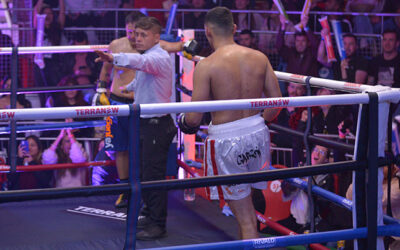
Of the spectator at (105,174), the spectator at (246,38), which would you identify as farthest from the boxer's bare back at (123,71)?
the spectator at (246,38)

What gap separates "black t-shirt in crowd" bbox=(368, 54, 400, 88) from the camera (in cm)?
572

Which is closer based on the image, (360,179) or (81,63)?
(360,179)

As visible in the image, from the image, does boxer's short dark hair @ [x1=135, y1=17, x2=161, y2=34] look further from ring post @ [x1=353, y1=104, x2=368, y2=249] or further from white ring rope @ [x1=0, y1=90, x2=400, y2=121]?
ring post @ [x1=353, y1=104, x2=368, y2=249]

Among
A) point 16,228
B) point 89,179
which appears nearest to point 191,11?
point 89,179

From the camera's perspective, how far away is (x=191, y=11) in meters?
6.75

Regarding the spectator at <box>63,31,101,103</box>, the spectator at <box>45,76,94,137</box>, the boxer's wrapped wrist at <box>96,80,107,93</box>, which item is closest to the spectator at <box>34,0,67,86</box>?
the spectator at <box>63,31,101,103</box>

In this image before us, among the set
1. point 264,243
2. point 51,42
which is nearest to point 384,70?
point 51,42

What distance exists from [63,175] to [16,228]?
1853 mm

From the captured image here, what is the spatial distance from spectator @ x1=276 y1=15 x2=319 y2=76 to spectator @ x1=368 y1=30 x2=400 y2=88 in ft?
1.99

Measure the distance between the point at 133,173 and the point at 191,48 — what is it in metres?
1.95

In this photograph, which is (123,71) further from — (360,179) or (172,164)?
(360,179)

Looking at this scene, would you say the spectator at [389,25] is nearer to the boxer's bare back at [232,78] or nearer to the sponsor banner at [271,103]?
the boxer's bare back at [232,78]

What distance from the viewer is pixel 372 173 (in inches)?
90.1

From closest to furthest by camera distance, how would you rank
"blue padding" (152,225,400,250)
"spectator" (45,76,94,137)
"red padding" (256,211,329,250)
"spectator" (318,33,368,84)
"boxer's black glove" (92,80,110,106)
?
"blue padding" (152,225,400,250) → "red padding" (256,211,329,250) → "boxer's black glove" (92,80,110,106) → "spectator" (318,33,368,84) → "spectator" (45,76,94,137)
